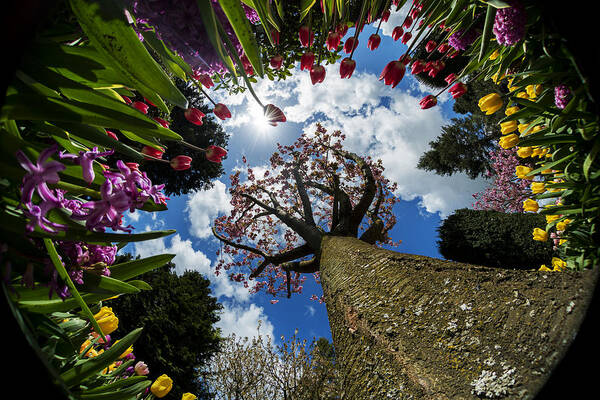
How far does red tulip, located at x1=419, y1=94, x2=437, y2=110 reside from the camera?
210 centimetres

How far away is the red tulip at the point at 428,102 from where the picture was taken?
2.10m

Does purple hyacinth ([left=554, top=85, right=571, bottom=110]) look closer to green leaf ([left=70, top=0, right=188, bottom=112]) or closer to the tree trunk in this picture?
the tree trunk

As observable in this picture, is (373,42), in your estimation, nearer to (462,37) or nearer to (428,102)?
(428,102)

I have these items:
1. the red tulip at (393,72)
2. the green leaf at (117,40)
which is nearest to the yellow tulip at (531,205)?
the red tulip at (393,72)

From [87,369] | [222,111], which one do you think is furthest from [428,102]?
[87,369]

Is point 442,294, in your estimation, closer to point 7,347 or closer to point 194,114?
point 7,347

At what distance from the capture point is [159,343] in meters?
8.38

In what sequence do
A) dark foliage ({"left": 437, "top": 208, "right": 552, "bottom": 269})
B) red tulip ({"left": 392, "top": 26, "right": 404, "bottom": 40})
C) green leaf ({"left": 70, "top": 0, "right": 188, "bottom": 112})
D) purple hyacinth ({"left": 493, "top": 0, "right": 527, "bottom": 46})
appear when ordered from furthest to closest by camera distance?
dark foliage ({"left": 437, "top": 208, "right": 552, "bottom": 269}), red tulip ({"left": 392, "top": 26, "right": 404, "bottom": 40}), purple hyacinth ({"left": 493, "top": 0, "right": 527, "bottom": 46}), green leaf ({"left": 70, "top": 0, "right": 188, "bottom": 112})

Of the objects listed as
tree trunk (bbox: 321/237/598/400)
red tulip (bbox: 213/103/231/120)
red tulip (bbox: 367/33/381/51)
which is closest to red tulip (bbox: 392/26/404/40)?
red tulip (bbox: 367/33/381/51)

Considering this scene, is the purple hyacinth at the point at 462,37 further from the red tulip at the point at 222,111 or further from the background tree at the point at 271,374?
the background tree at the point at 271,374

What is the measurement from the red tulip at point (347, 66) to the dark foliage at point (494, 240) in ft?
24.2

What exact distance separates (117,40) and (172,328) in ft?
35.3

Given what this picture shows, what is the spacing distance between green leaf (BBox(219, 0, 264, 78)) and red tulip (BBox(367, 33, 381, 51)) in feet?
7.06

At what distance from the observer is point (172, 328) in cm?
898
